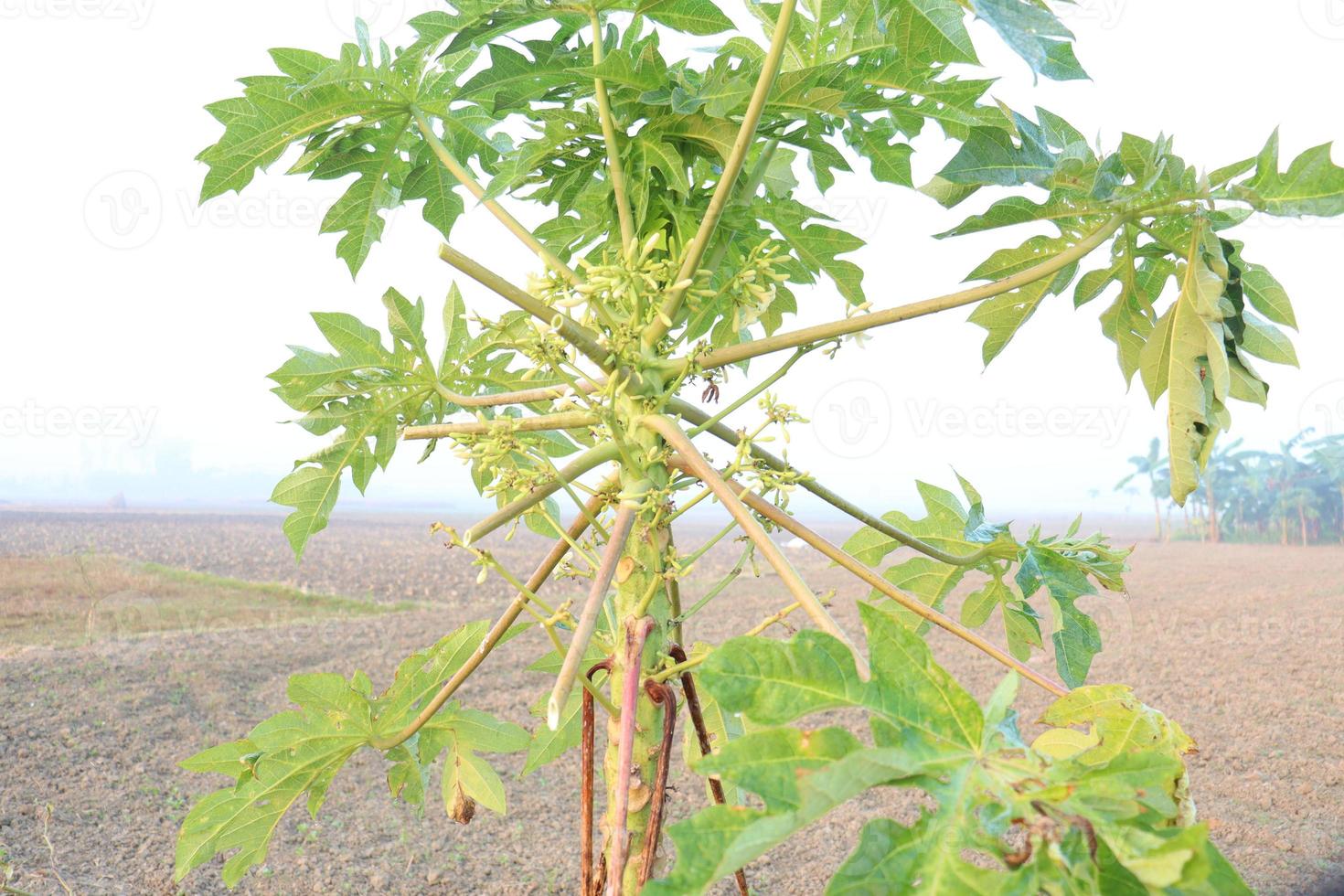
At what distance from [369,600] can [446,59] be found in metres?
7.88

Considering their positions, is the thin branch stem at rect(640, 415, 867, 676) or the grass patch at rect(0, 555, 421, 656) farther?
the grass patch at rect(0, 555, 421, 656)

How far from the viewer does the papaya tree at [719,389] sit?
22.8 inches

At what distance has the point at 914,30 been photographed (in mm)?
920

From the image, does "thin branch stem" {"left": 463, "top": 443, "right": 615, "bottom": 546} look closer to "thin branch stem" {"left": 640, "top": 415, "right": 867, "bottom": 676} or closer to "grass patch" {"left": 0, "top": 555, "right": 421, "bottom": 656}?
"thin branch stem" {"left": 640, "top": 415, "right": 867, "bottom": 676}

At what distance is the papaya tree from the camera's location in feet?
1.90

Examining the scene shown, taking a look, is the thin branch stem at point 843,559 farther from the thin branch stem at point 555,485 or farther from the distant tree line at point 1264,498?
the distant tree line at point 1264,498

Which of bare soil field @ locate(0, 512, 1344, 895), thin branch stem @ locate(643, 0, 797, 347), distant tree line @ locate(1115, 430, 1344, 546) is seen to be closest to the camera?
thin branch stem @ locate(643, 0, 797, 347)

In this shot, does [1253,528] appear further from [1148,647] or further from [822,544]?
[822,544]

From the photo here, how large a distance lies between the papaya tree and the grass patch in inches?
180

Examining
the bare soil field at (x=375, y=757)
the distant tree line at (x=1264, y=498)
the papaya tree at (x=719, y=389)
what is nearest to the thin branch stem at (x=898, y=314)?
the papaya tree at (x=719, y=389)

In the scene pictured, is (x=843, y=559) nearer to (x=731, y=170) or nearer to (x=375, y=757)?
(x=731, y=170)

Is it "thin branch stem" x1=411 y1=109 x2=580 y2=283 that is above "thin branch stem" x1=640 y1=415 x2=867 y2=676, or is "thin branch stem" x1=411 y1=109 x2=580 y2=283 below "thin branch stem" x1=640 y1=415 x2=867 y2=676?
above

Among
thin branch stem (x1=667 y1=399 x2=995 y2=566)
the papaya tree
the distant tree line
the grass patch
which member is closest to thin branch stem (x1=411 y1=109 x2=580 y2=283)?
the papaya tree

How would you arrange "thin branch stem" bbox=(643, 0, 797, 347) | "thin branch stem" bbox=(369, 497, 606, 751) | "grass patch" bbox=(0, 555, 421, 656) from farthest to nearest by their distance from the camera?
"grass patch" bbox=(0, 555, 421, 656), "thin branch stem" bbox=(369, 497, 606, 751), "thin branch stem" bbox=(643, 0, 797, 347)
